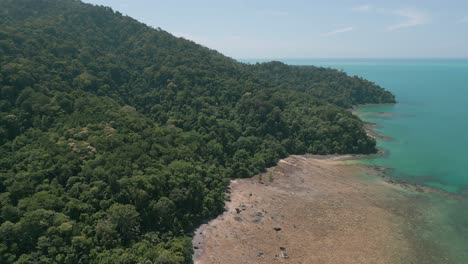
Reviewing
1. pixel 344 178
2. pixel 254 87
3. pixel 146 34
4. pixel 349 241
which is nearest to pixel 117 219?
pixel 349 241

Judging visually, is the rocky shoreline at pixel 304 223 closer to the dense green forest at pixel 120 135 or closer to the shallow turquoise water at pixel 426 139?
the dense green forest at pixel 120 135

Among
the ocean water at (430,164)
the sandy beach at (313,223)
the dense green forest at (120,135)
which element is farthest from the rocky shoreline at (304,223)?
the dense green forest at (120,135)

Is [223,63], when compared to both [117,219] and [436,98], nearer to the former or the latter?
[117,219]

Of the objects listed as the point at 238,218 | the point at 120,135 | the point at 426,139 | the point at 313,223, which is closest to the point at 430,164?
the point at 426,139

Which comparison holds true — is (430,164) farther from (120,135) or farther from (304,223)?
(120,135)

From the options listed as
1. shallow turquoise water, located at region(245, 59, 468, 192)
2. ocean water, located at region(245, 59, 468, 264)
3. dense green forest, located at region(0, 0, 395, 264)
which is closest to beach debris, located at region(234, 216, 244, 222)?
dense green forest, located at region(0, 0, 395, 264)

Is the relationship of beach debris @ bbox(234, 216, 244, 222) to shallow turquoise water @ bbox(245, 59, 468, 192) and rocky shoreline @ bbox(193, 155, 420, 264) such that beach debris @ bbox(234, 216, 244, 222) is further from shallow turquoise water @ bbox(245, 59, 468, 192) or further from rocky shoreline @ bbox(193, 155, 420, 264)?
shallow turquoise water @ bbox(245, 59, 468, 192)
